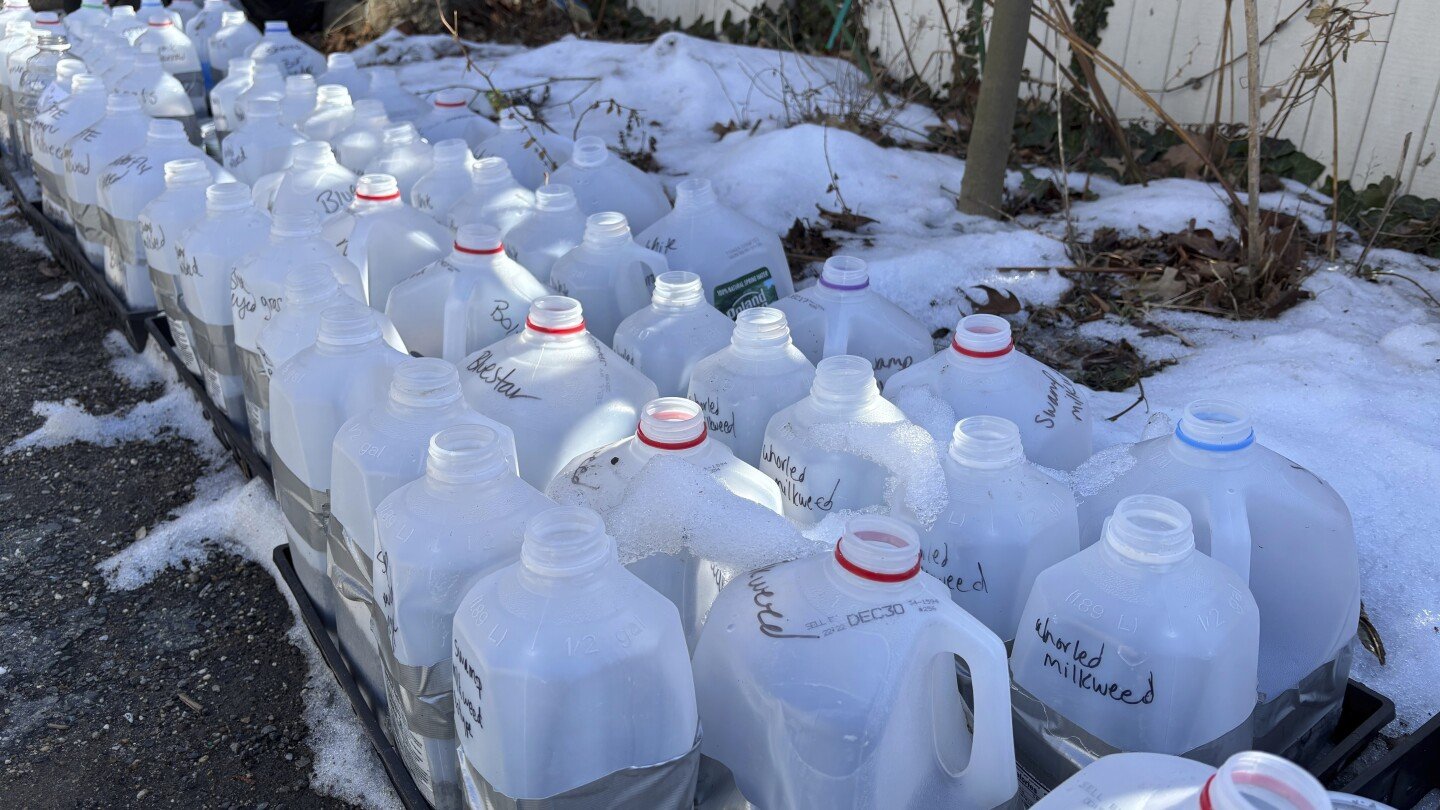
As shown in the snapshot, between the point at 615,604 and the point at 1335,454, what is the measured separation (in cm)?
140

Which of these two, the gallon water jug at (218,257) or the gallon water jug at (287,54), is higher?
the gallon water jug at (287,54)

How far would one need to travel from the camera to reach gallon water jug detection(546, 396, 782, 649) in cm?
122

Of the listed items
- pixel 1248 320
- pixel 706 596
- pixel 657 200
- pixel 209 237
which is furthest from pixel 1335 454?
pixel 209 237

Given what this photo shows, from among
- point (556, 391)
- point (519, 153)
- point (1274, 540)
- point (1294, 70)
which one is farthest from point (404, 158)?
point (1294, 70)

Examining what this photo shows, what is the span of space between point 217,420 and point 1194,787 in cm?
191

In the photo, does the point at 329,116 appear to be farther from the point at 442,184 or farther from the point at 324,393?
the point at 324,393

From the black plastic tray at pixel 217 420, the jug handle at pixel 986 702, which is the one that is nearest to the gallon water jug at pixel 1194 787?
the jug handle at pixel 986 702

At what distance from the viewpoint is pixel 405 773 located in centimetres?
134

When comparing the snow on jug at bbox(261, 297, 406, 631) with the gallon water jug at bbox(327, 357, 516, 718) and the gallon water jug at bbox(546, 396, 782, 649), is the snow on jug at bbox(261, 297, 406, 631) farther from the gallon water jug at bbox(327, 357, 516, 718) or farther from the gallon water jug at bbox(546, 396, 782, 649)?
the gallon water jug at bbox(546, 396, 782, 649)

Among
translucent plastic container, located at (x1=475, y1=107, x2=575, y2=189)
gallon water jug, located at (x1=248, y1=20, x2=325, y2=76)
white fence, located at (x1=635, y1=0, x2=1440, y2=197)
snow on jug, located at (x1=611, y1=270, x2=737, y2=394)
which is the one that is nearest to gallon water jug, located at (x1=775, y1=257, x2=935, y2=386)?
snow on jug, located at (x1=611, y1=270, x2=737, y2=394)

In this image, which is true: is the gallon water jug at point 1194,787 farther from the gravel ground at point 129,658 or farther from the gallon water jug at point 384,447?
the gravel ground at point 129,658

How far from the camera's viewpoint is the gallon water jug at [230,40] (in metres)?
3.65

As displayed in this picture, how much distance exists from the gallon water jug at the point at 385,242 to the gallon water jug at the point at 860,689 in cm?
118

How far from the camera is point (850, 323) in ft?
5.71
